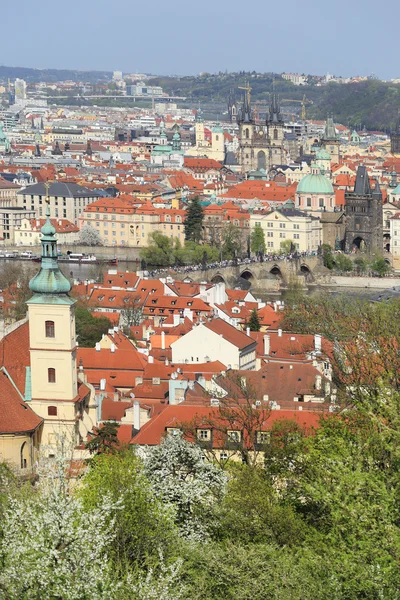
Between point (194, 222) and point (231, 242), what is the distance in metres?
4.60

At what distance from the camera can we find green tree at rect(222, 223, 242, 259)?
85.5 meters

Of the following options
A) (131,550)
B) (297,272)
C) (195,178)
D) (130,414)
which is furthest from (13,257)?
(131,550)

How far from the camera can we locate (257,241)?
8688cm

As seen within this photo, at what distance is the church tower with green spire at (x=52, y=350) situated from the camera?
28578 millimetres

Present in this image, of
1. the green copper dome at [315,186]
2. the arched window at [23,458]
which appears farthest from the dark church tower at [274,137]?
the arched window at [23,458]

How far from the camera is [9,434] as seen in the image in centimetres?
2788

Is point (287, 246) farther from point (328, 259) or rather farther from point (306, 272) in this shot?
point (306, 272)

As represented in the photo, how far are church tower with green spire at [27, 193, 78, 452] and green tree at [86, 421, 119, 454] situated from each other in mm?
1089

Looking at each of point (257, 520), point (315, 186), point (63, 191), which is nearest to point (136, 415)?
point (257, 520)

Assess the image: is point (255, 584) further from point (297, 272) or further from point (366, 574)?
point (297, 272)

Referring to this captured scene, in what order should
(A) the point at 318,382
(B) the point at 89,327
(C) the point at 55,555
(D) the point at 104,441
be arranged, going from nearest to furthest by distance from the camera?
(C) the point at 55,555 < (D) the point at 104,441 < (A) the point at 318,382 < (B) the point at 89,327

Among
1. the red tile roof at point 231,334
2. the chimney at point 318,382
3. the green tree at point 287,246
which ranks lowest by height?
the green tree at point 287,246

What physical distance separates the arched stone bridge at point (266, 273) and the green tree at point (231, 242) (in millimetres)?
3769

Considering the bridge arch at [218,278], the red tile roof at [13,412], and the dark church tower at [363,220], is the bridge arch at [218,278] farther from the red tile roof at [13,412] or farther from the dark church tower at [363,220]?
the red tile roof at [13,412]
